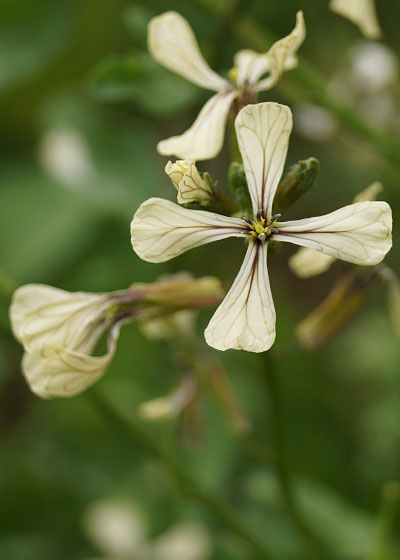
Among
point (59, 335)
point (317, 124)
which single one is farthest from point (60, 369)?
point (317, 124)

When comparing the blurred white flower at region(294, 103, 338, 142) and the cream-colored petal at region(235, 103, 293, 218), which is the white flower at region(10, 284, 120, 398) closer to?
the cream-colored petal at region(235, 103, 293, 218)

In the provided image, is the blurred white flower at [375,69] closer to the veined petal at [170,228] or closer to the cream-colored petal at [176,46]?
the cream-colored petal at [176,46]

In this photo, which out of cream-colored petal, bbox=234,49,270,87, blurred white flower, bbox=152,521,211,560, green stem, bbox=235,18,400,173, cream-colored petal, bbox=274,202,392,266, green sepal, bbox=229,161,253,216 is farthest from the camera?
blurred white flower, bbox=152,521,211,560

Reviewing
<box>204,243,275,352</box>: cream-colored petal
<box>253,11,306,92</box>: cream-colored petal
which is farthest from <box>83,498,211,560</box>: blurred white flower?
<box>253,11,306,92</box>: cream-colored petal

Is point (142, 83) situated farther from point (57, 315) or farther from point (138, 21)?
point (57, 315)

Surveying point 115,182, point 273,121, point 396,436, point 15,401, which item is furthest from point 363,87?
point 15,401

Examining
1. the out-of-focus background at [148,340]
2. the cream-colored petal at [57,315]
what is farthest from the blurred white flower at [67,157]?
the cream-colored petal at [57,315]
